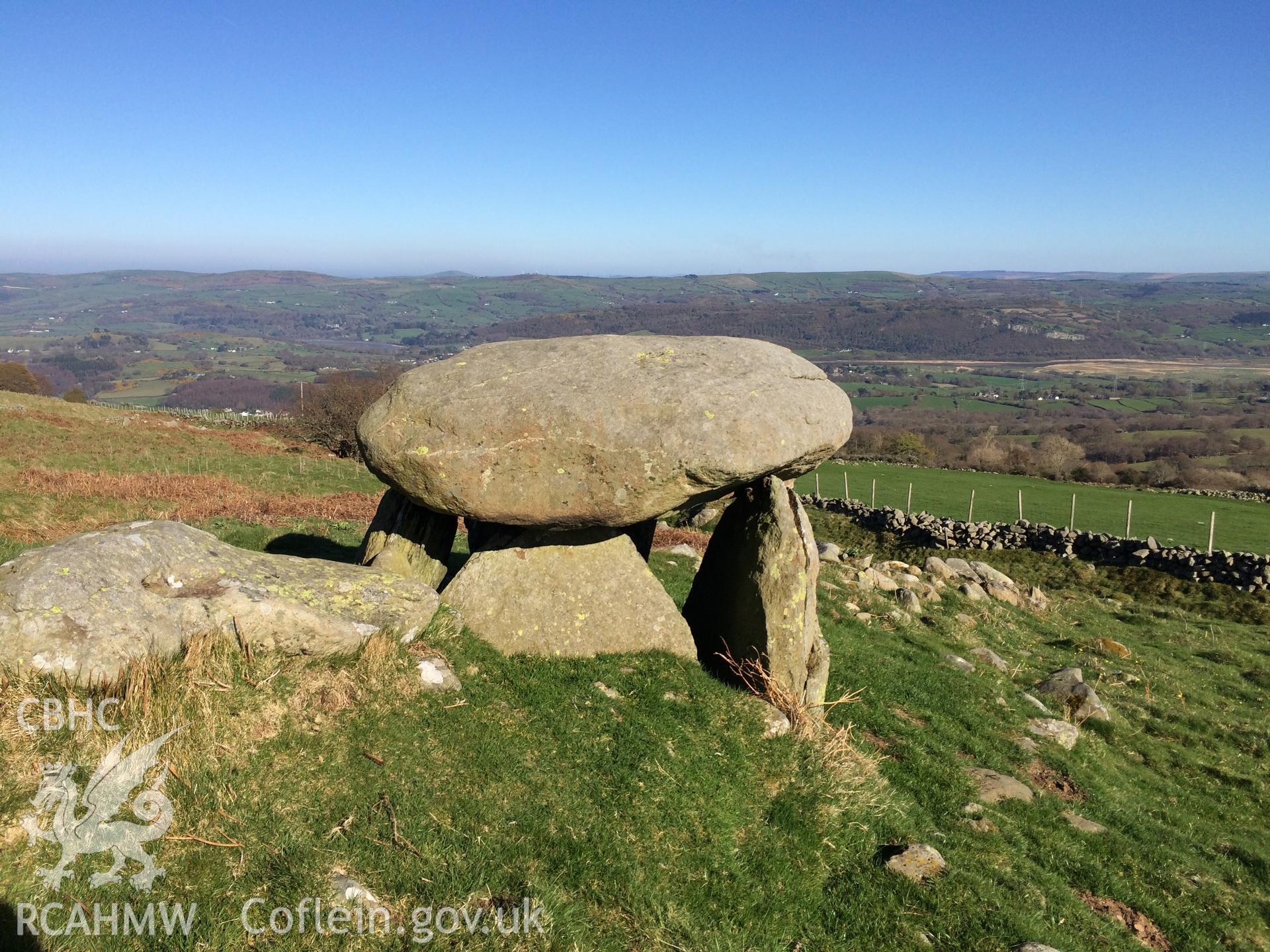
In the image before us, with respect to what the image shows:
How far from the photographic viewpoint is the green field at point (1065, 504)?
3519 centimetres

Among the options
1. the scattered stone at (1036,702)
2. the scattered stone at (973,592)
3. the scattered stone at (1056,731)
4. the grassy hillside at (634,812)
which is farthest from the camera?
the scattered stone at (973,592)

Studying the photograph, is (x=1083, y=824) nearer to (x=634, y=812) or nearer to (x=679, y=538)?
(x=634, y=812)

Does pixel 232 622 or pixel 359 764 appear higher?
pixel 232 622

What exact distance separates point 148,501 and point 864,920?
21.4 meters

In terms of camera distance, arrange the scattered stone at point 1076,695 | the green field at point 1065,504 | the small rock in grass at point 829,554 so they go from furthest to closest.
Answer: the green field at point 1065,504 → the small rock in grass at point 829,554 → the scattered stone at point 1076,695

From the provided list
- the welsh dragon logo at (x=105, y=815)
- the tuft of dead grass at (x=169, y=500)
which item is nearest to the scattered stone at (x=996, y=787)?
the welsh dragon logo at (x=105, y=815)

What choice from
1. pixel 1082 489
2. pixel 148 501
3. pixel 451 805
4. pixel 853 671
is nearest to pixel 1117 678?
pixel 853 671

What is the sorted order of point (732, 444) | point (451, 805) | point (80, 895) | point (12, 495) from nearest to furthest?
1. point (80, 895)
2. point (451, 805)
3. point (732, 444)
4. point (12, 495)

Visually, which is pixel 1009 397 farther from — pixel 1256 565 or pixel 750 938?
pixel 750 938

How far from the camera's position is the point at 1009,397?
152500mm

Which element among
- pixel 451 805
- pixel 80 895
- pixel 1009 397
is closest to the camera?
pixel 80 895

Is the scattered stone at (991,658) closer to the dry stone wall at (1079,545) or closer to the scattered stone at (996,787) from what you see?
the scattered stone at (996,787)

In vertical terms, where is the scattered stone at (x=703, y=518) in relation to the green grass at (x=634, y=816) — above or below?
below

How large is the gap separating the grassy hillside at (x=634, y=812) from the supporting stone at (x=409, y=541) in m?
1.68
